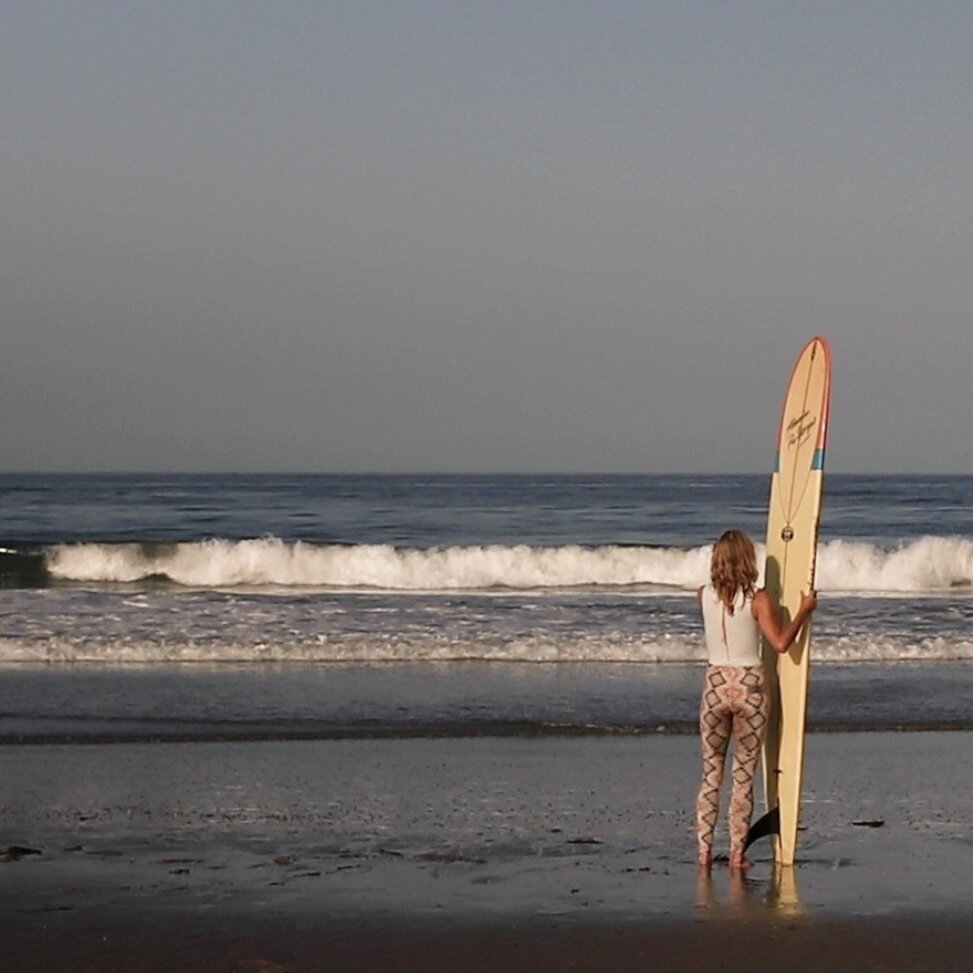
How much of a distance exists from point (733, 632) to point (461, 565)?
23.7 metres

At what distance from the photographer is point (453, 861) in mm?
7402

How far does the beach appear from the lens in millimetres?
5996

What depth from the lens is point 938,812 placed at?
857cm

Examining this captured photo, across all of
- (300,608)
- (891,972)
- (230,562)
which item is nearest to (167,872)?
(891,972)

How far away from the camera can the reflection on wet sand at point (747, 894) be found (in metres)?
6.49

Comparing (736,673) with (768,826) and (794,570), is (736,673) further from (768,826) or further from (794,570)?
(768,826)

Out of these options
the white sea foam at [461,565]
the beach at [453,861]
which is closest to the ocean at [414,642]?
the white sea foam at [461,565]

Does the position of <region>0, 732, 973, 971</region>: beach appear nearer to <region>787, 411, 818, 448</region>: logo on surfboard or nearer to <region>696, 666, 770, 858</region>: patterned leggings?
<region>696, 666, 770, 858</region>: patterned leggings

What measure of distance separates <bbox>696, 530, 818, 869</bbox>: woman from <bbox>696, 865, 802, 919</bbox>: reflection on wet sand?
0.13 m

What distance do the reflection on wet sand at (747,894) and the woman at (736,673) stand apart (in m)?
0.13

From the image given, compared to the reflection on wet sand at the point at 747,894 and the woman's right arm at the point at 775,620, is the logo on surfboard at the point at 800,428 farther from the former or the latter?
the reflection on wet sand at the point at 747,894

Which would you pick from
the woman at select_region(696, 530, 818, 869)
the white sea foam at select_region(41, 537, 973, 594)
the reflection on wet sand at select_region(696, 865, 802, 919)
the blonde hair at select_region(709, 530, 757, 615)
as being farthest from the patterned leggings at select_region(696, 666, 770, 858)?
the white sea foam at select_region(41, 537, 973, 594)

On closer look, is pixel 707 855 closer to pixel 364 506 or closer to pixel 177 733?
pixel 177 733

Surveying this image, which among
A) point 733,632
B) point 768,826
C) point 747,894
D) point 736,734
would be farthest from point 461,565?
point 747,894
